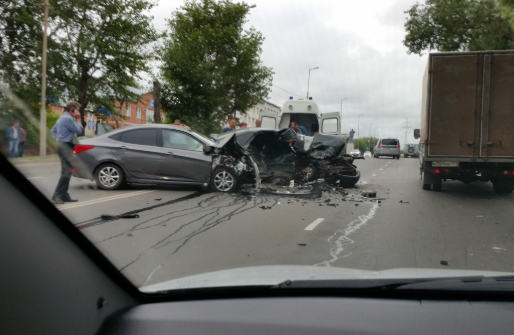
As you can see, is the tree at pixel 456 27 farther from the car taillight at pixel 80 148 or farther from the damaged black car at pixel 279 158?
the car taillight at pixel 80 148

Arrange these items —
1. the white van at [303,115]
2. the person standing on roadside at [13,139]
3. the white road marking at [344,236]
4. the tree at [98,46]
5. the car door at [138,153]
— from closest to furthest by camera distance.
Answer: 1. the person standing on roadside at [13,139]
2. the tree at [98,46]
3. the white road marking at [344,236]
4. the car door at [138,153]
5. the white van at [303,115]

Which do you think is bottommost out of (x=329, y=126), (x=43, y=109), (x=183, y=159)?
(x=183, y=159)

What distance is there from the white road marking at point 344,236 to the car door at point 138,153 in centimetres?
488

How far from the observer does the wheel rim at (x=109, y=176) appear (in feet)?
33.8

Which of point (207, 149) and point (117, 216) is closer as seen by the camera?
point (117, 216)

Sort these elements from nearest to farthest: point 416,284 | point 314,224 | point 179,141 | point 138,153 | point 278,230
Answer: point 416,284 → point 278,230 → point 314,224 → point 138,153 → point 179,141

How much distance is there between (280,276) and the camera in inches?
106

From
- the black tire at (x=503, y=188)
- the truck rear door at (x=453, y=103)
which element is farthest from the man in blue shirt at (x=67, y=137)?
the black tire at (x=503, y=188)

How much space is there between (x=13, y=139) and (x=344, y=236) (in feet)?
16.9

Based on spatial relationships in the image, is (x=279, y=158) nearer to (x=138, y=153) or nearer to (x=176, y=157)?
(x=176, y=157)

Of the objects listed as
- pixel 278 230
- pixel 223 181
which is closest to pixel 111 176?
pixel 223 181

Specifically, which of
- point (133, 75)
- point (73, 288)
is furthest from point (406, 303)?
point (133, 75)

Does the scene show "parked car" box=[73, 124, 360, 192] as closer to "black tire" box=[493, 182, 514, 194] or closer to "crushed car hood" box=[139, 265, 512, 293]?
"black tire" box=[493, 182, 514, 194]

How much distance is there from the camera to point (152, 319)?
2.34 m
